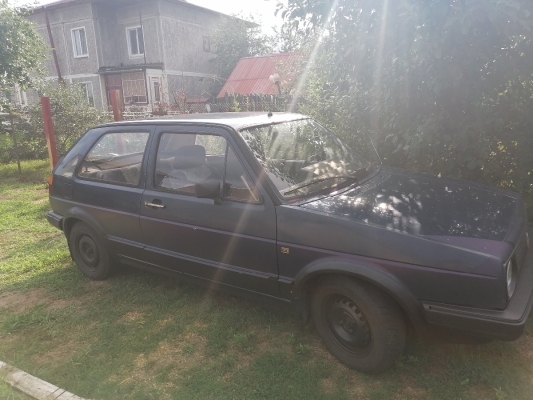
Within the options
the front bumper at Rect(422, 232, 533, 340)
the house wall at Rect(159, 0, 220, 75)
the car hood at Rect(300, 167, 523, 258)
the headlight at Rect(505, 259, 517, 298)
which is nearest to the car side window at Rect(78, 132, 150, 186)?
the car hood at Rect(300, 167, 523, 258)

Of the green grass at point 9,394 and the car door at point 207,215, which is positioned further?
the car door at point 207,215

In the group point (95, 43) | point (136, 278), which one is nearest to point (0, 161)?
point (136, 278)

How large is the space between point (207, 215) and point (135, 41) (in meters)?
25.3

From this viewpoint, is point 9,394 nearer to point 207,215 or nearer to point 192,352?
point 192,352

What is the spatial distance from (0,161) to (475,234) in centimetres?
1295

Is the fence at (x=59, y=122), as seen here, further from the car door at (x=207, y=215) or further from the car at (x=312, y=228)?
the car door at (x=207, y=215)

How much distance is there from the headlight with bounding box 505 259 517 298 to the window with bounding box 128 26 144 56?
1023 inches

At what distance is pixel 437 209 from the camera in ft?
9.47

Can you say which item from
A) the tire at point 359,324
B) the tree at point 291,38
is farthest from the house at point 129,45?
the tire at point 359,324

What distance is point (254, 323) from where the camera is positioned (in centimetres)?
352

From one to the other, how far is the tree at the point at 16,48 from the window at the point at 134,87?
11621 millimetres

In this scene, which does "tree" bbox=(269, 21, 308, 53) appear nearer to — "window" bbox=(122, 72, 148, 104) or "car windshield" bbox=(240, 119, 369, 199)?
"car windshield" bbox=(240, 119, 369, 199)

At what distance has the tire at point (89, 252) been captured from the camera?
4395 millimetres

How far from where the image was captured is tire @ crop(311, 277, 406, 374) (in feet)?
8.67
